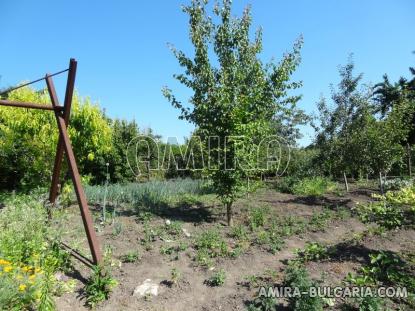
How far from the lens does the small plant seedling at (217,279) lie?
15.1 ft

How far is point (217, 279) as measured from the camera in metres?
4.60

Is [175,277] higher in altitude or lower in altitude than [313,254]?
lower

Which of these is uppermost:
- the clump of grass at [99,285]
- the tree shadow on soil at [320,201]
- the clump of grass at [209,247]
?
the tree shadow on soil at [320,201]

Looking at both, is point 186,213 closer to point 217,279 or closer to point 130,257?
point 130,257

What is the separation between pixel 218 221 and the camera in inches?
302

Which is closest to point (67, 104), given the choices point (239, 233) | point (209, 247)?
point (209, 247)

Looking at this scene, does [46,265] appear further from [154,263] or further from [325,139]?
[325,139]

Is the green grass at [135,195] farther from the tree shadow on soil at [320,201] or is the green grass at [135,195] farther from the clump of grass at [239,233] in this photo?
the tree shadow on soil at [320,201]

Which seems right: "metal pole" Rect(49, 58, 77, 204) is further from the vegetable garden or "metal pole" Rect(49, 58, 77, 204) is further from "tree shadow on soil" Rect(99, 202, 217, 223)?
"tree shadow on soil" Rect(99, 202, 217, 223)

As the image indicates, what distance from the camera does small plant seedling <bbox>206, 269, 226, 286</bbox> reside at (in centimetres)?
460

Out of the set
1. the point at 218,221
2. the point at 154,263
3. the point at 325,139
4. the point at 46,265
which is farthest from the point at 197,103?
the point at 325,139

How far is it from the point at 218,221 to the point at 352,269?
3492 mm

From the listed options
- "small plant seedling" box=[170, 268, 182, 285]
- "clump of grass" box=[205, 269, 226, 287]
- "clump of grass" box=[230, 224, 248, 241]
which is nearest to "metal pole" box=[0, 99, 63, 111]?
"small plant seedling" box=[170, 268, 182, 285]

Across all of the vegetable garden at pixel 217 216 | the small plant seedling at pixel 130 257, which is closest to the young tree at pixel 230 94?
the vegetable garden at pixel 217 216
